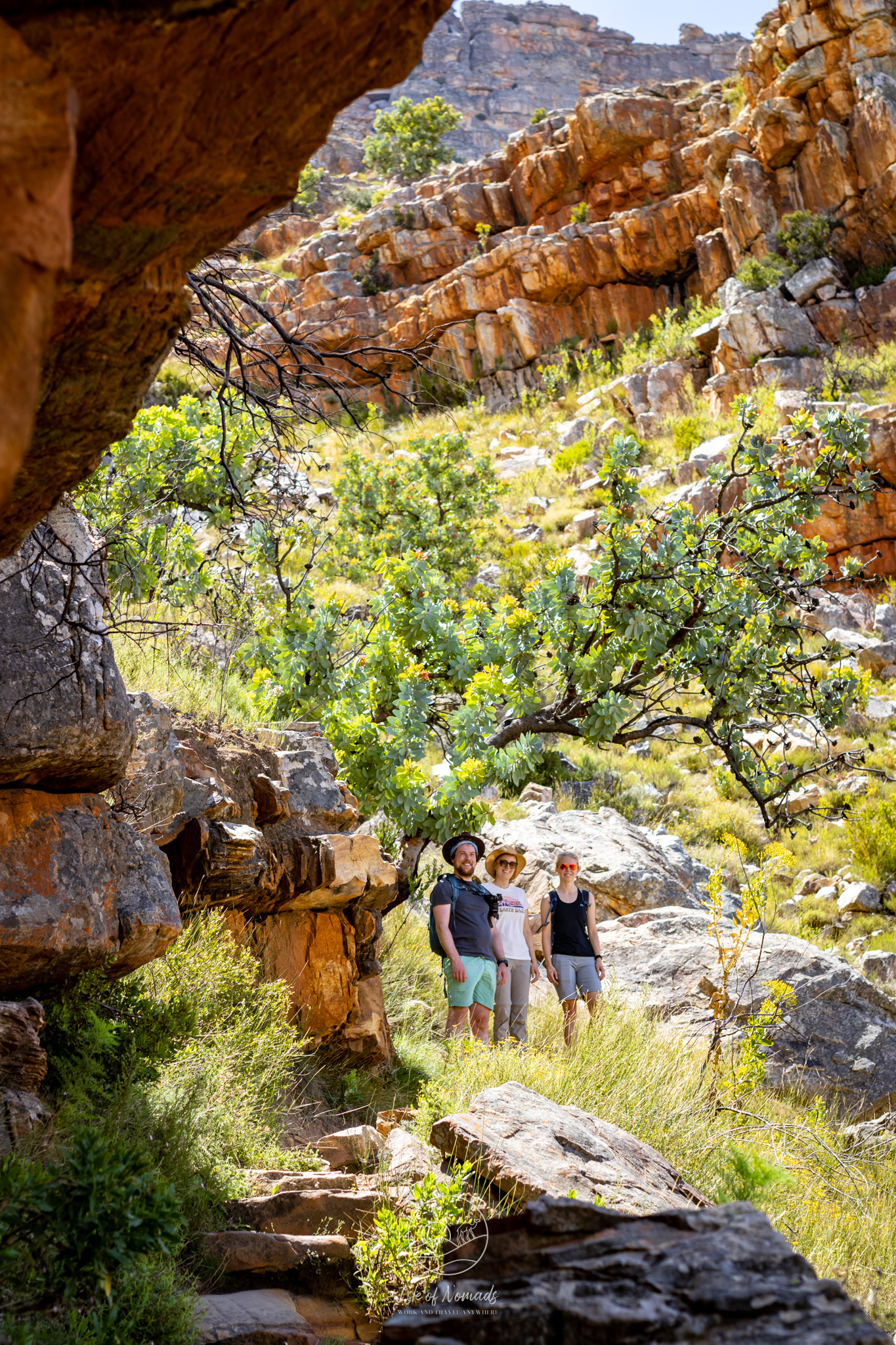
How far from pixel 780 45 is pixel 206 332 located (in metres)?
26.2

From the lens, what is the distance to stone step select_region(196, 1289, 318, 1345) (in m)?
2.89

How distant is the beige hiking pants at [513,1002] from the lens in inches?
263

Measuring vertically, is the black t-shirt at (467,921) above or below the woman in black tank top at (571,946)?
above

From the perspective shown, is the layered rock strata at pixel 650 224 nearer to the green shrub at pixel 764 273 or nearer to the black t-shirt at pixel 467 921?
the green shrub at pixel 764 273

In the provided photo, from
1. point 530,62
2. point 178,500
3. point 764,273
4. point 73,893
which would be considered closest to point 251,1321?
point 73,893

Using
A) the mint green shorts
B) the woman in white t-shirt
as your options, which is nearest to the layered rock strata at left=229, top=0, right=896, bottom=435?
the woman in white t-shirt

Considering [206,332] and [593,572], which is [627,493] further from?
[206,332]

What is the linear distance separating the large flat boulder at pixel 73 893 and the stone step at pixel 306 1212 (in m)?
1.15

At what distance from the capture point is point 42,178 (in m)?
1.18

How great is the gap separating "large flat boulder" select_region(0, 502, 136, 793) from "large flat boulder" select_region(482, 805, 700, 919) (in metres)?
5.79

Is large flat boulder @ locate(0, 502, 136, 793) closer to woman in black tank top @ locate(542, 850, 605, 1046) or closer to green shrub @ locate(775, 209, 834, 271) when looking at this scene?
woman in black tank top @ locate(542, 850, 605, 1046)

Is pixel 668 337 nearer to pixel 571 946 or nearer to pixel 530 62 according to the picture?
pixel 571 946

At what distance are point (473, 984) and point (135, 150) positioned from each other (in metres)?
5.45

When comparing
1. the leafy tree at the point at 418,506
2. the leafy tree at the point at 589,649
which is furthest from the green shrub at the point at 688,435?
the leafy tree at the point at 589,649
